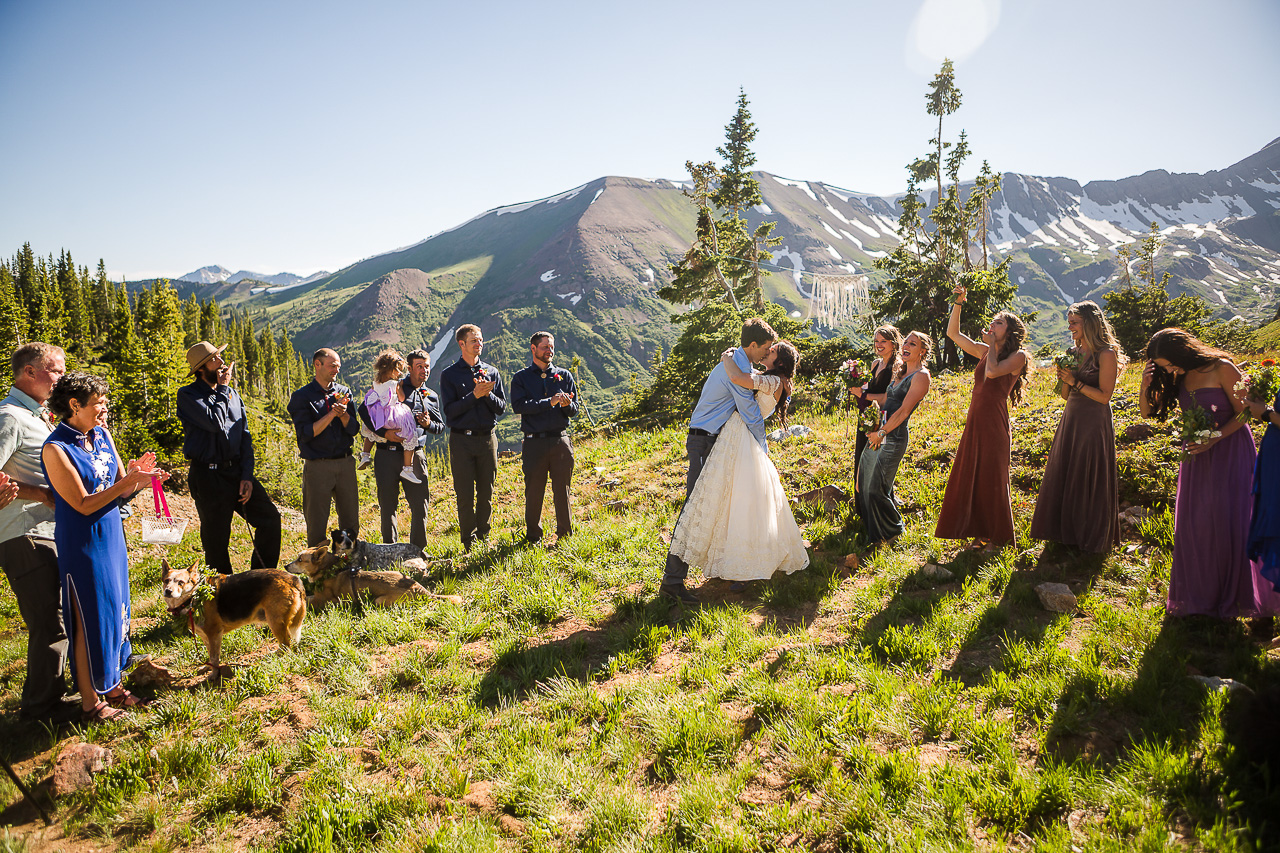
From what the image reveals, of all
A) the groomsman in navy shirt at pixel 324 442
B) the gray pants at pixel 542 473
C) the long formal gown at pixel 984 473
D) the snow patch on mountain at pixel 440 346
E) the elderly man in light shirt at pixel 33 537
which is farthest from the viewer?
the snow patch on mountain at pixel 440 346

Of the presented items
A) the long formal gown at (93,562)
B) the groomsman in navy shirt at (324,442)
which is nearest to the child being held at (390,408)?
the groomsman in navy shirt at (324,442)

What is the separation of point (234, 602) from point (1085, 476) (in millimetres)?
8162

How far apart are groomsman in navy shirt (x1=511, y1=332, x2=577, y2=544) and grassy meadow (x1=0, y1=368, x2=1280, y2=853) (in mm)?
1400

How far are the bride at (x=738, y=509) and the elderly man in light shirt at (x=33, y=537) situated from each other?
16.7 feet

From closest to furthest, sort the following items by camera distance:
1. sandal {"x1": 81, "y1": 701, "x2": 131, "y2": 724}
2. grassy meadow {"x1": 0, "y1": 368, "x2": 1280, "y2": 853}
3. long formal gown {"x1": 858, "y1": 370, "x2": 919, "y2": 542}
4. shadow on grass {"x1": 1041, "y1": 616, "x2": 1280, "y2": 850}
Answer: shadow on grass {"x1": 1041, "y1": 616, "x2": 1280, "y2": 850}, grassy meadow {"x1": 0, "y1": 368, "x2": 1280, "y2": 853}, sandal {"x1": 81, "y1": 701, "x2": 131, "y2": 724}, long formal gown {"x1": 858, "y1": 370, "x2": 919, "y2": 542}

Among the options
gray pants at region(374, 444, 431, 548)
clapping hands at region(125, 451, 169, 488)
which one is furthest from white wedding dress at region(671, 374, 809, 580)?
clapping hands at region(125, 451, 169, 488)

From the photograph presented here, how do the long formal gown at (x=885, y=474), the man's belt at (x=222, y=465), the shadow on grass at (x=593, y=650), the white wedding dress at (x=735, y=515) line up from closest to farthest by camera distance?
1. the shadow on grass at (x=593, y=650)
2. the white wedding dress at (x=735, y=515)
3. the man's belt at (x=222, y=465)
4. the long formal gown at (x=885, y=474)

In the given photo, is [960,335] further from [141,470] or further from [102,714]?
[102,714]

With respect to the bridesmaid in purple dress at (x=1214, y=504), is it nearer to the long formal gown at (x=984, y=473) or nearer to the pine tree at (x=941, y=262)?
the long formal gown at (x=984, y=473)

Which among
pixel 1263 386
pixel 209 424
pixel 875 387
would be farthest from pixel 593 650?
pixel 1263 386

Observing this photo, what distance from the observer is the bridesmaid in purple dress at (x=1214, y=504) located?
4492 millimetres

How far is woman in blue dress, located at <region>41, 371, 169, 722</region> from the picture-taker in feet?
13.5

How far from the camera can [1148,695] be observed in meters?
3.79

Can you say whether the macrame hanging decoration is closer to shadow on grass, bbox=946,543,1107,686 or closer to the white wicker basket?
shadow on grass, bbox=946,543,1107,686
